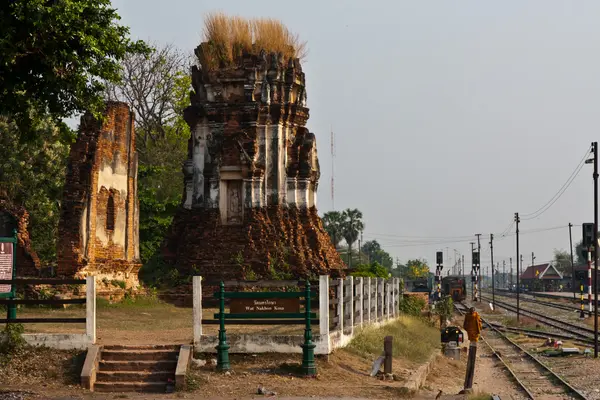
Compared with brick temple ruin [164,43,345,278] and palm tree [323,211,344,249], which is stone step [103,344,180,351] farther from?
palm tree [323,211,344,249]

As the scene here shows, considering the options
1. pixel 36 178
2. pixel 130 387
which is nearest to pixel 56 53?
pixel 130 387

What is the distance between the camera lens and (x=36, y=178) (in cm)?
3766

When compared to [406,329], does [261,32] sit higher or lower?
higher

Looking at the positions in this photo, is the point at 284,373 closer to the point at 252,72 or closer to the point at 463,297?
the point at 252,72

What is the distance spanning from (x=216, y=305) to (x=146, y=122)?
87.5 feet

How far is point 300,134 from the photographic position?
31.0 metres

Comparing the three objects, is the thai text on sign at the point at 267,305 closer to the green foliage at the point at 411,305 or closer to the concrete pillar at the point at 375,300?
the concrete pillar at the point at 375,300

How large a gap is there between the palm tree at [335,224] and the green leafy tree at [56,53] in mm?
70395

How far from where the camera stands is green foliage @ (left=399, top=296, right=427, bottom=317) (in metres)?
33.9

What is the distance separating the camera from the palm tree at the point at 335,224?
288 ft

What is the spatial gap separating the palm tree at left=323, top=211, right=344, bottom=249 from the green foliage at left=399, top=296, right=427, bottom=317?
51036 mm

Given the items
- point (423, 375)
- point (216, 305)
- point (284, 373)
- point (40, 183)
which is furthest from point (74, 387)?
point (40, 183)

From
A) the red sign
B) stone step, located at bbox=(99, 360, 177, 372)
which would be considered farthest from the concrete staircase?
the red sign

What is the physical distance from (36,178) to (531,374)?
22.4m
